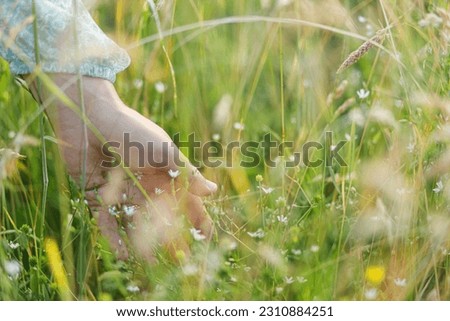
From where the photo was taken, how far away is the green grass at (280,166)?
1.18m

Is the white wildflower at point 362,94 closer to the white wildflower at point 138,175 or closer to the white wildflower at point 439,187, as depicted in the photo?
the white wildflower at point 439,187

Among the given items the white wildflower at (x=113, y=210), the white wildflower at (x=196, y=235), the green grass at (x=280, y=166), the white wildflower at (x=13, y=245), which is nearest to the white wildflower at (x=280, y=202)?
the green grass at (x=280, y=166)

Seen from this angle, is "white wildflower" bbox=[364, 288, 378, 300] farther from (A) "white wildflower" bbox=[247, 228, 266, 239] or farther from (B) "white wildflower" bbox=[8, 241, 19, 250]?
(B) "white wildflower" bbox=[8, 241, 19, 250]

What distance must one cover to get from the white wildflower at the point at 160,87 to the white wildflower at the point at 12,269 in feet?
1.12

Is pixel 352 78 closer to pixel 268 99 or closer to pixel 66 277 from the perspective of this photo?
pixel 268 99

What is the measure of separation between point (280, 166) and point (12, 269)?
408mm

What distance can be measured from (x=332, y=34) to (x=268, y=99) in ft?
0.53

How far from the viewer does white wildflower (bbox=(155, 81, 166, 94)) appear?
1334mm

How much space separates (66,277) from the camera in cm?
121

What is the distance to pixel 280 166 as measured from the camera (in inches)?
50.6

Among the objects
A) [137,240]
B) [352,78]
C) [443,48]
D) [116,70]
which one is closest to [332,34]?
[352,78]

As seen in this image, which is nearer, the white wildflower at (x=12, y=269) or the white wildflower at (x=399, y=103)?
the white wildflower at (x=12, y=269)

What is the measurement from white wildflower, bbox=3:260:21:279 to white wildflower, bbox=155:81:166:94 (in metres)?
0.34
